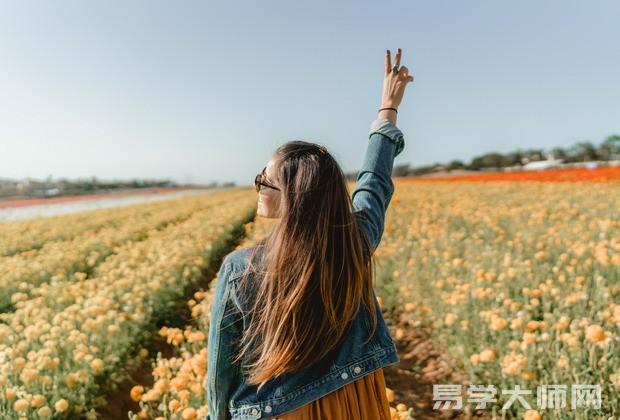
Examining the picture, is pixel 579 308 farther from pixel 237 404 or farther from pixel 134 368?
pixel 134 368

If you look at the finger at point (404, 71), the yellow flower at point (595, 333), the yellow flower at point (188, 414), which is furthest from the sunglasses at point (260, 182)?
the yellow flower at point (595, 333)

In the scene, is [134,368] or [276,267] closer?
[276,267]

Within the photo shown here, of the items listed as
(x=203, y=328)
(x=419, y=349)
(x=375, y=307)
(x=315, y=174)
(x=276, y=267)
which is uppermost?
(x=315, y=174)

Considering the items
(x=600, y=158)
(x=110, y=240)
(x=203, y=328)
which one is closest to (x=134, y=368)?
(x=203, y=328)

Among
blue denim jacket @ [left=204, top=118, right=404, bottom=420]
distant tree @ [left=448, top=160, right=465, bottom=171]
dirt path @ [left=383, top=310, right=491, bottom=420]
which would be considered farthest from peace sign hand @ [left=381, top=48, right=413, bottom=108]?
distant tree @ [left=448, top=160, right=465, bottom=171]

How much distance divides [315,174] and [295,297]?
12.6 inches

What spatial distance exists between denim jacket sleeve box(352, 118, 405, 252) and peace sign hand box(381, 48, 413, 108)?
121 millimetres

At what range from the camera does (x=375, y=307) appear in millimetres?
1432

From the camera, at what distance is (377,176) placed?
1.54 metres

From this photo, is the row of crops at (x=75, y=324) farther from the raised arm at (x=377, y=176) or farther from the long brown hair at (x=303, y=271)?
the raised arm at (x=377, y=176)

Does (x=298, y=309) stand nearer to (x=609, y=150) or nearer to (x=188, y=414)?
(x=188, y=414)

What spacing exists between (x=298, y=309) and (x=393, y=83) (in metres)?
0.94

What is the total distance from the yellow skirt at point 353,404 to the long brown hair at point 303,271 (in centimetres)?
14

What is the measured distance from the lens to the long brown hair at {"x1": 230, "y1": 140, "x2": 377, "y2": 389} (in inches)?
47.6
